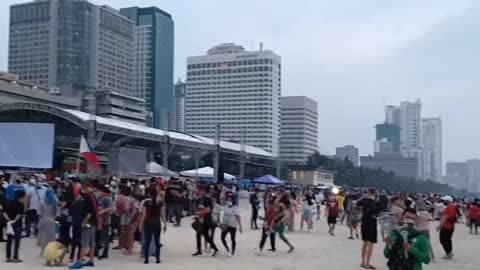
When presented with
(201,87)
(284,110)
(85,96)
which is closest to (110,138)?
(85,96)

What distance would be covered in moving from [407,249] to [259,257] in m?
8.83

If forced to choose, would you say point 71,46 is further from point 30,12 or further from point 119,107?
point 119,107

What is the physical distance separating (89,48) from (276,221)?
121431 millimetres

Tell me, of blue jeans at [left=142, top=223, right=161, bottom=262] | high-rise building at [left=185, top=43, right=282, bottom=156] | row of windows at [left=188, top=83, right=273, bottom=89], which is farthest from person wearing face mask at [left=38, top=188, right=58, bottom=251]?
row of windows at [left=188, top=83, right=273, bottom=89]

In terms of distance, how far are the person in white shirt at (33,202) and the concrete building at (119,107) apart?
9575cm

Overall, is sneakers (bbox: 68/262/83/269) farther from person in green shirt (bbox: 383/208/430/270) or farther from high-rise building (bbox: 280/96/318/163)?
high-rise building (bbox: 280/96/318/163)

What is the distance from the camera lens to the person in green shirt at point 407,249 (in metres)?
5.71

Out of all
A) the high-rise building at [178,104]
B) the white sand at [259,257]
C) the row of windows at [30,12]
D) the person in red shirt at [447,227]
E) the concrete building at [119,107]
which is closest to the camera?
the white sand at [259,257]

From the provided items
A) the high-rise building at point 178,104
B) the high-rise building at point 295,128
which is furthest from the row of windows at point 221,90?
the high-rise building at point 295,128

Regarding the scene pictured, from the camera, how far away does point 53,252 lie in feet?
38.2

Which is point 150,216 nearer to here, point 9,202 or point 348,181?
point 9,202

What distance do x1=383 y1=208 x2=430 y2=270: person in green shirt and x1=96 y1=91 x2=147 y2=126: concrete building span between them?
107 m

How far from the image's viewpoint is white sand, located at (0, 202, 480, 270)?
1237 centimetres

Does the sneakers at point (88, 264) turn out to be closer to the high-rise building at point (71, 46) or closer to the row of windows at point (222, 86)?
the high-rise building at point (71, 46)
